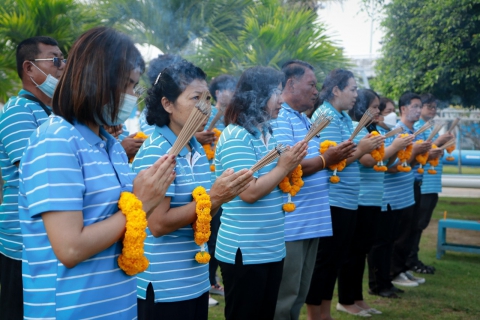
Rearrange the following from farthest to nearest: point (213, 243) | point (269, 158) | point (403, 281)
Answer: point (403, 281), point (213, 243), point (269, 158)

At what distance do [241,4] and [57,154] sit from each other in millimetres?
5597

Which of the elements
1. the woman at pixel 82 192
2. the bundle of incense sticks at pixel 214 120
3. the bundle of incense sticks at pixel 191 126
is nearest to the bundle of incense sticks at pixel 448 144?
the bundle of incense sticks at pixel 214 120

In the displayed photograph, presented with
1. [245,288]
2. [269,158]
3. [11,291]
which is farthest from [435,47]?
[11,291]

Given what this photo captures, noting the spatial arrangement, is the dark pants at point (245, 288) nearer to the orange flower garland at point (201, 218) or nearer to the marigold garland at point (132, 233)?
the orange flower garland at point (201, 218)

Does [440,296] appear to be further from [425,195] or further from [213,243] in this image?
[213,243]

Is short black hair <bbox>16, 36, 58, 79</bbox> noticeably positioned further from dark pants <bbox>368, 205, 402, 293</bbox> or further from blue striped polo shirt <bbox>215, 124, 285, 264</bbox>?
dark pants <bbox>368, 205, 402, 293</bbox>

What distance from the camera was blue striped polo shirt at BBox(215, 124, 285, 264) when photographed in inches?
123

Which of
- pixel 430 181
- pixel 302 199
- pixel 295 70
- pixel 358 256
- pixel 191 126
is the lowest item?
pixel 358 256

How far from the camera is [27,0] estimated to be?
5.72 m

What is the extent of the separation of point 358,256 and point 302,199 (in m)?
1.60

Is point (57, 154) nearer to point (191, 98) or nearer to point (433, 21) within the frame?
point (191, 98)

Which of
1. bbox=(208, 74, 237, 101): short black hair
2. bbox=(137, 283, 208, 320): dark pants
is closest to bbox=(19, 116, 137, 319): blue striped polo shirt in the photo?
bbox=(137, 283, 208, 320): dark pants

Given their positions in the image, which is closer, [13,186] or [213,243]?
[13,186]

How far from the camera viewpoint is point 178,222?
244 cm
